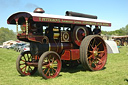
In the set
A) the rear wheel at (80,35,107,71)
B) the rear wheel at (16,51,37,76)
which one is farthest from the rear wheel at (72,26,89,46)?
the rear wheel at (16,51,37,76)

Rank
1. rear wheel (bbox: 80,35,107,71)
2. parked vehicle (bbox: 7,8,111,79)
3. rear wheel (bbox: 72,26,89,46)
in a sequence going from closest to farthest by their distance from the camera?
1. parked vehicle (bbox: 7,8,111,79)
2. rear wheel (bbox: 80,35,107,71)
3. rear wheel (bbox: 72,26,89,46)

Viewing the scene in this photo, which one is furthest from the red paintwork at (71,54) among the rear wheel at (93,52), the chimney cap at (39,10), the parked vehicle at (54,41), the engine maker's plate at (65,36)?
the chimney cap at (39,10)

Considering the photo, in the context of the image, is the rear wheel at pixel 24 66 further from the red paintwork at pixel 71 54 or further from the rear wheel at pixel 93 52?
the rear wheel at pixel 93 52

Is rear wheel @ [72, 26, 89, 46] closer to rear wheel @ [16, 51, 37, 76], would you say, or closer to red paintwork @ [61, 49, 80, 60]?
red paintwork @ [61, 49, 80, 60]

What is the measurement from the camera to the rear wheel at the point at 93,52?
7.07 meters

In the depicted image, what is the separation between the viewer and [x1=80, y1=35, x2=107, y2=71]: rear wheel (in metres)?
7.07

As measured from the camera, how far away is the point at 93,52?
25.0 feet

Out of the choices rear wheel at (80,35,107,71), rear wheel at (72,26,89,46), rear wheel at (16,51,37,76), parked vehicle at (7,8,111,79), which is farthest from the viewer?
rear wheel at (72,26,89,46)

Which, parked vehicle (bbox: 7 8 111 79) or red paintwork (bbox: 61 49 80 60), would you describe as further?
red paintwork (bbox: 61 49 80 60)

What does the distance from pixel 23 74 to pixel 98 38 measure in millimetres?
3643

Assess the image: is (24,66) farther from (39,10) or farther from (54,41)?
(39,10)

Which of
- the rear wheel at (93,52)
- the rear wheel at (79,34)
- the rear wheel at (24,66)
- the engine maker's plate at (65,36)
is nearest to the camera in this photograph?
the rear wheel at (24,66)

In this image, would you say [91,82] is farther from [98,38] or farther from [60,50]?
[98,38]

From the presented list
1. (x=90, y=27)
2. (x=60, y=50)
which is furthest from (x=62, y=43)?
(x=90, y=27)
